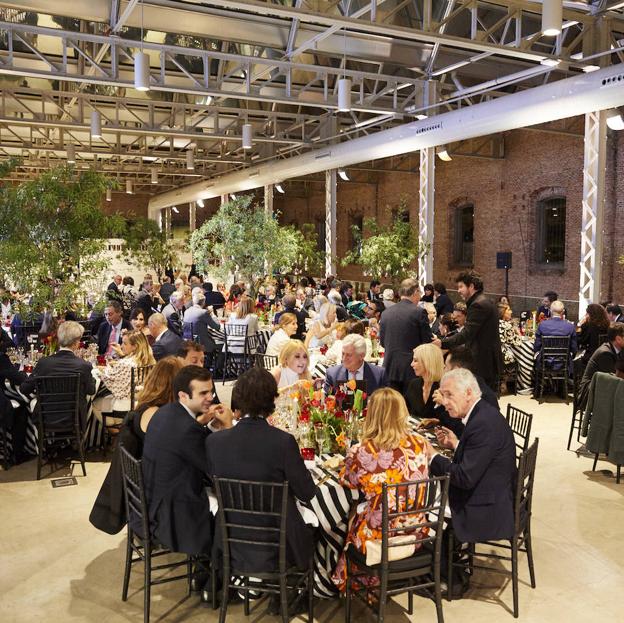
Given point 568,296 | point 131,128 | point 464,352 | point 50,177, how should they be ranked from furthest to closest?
point 568,296, point 131,128, point 50,177, point 464,352

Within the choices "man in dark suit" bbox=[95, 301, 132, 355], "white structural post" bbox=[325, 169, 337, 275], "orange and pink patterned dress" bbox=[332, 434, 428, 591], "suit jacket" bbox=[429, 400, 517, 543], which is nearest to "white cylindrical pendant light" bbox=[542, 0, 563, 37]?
"suit jacket" bbox=[429, 400, 517, 543]

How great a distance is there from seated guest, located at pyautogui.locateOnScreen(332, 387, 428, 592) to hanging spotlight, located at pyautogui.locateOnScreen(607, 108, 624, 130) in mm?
7571

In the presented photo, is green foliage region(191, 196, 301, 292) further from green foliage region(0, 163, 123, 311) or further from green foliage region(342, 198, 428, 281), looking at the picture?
green foliage region(0, 163, 123, 311)

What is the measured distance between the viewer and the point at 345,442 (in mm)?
4051

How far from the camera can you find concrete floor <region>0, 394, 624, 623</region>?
3689 mm

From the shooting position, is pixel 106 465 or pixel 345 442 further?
pixel 106 465

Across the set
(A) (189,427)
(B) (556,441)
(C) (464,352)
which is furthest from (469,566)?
(B) (556,441)

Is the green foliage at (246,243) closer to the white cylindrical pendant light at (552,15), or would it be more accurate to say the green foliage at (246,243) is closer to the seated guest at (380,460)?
the white cylindrical pendant light at (552,15)

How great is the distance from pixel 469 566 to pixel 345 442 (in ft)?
3.20

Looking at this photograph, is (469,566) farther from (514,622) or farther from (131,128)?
(131,128)

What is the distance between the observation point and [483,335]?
6.02 m

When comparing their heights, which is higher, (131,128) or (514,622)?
(131,128)

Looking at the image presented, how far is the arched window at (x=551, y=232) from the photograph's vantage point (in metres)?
15.9

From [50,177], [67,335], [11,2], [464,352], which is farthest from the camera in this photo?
[11,2]
